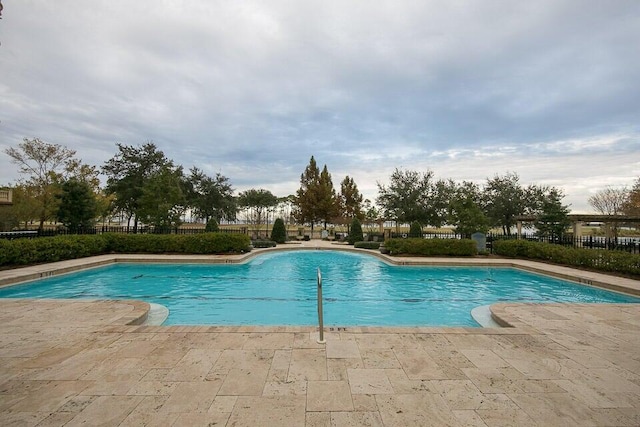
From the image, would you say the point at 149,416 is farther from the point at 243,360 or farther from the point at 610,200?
the point at 610,200

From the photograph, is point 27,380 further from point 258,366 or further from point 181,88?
point 181,88

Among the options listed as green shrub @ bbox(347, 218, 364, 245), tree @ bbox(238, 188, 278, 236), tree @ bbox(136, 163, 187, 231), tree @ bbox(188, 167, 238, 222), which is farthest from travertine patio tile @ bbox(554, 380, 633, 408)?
tree @ bbox(238, 188, 278, 236)

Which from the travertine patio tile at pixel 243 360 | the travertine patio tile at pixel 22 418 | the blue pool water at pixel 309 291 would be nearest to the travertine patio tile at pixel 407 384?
the travertine patio tile at pixel 243 360

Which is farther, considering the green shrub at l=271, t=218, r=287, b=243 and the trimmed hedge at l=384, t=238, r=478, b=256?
the green shrub at l=271, t=218, r=287, b=243

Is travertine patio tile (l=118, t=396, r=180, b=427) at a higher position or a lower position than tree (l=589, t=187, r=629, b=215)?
lower

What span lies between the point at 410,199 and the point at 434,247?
29.8 ft

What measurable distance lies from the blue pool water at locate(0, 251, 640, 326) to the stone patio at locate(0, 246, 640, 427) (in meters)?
2.18

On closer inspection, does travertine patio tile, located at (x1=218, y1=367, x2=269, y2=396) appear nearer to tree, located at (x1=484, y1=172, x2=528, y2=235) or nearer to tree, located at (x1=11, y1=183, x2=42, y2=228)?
tree, located at (x1=484, y1=172, x2=528, y2=235)

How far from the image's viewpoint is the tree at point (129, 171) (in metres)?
25.5

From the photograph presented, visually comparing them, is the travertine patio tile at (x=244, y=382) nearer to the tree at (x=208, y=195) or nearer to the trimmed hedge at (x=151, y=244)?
the trimmed hedge at (x=151, y=244)

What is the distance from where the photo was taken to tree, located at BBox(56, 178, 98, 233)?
16031 mm

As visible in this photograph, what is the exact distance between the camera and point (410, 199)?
78.1 ft

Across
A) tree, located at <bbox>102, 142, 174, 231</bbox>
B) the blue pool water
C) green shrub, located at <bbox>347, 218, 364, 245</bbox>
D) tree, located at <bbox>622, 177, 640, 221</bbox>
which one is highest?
tree, located at <bbox>102, 142, 174, 231</bbox>

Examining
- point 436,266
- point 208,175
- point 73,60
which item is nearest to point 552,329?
point 436,266
